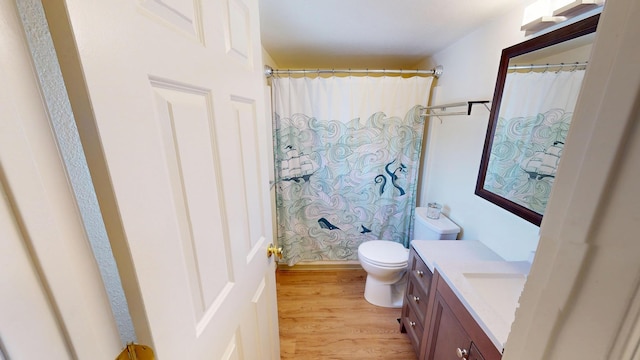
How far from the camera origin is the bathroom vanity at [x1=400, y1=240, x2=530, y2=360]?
0.88 metres

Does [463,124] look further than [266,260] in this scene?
Yes

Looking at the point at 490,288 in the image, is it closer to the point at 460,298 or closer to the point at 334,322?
the point at 460,298

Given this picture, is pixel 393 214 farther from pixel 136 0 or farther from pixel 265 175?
pixel 136 0

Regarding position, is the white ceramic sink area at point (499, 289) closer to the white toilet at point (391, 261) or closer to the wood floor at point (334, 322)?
the white toilet at point (391, 261)

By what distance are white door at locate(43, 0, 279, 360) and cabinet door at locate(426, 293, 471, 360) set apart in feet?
2.98

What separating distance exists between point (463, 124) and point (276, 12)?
4.90 ft

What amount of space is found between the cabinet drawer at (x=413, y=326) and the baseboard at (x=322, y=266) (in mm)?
842

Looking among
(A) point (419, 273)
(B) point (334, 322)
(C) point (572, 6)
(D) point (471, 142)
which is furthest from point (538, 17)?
(B) point (334, 322)

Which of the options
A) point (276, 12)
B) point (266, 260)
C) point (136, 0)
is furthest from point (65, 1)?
point (276, 12)

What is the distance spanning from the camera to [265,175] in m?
1.03

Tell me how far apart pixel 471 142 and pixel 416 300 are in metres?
1.14

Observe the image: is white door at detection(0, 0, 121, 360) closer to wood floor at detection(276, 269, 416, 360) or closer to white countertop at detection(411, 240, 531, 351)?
white countertop at detection(411, 240, 531, 351)

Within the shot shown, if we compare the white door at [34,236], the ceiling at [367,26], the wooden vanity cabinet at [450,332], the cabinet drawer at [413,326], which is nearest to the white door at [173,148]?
the white door at [34,236]

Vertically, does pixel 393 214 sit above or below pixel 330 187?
below
